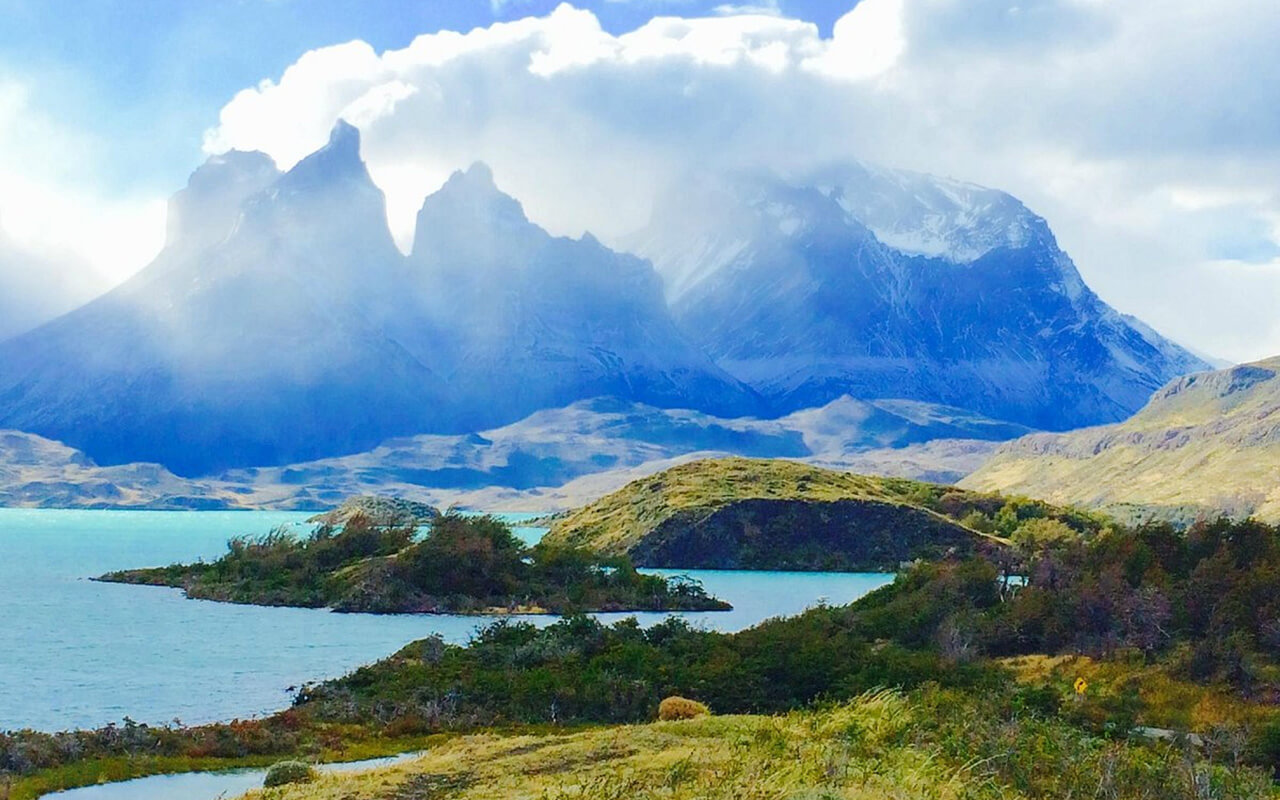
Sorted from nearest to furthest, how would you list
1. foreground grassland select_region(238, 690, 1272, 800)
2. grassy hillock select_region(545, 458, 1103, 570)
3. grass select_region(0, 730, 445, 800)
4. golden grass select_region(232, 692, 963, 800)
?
golden grass select_region(232, 692, 963, 800) → foreground grassland select_region(238, 690, 1272, 800) → grass select_region(0, 730, 445, 800) → grassy hillock select_region(545, 458, 1103, 570)

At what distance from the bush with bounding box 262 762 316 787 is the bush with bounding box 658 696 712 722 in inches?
536

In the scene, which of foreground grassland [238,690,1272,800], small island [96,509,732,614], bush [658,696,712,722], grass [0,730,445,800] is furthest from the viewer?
small island [96,509,732,614]

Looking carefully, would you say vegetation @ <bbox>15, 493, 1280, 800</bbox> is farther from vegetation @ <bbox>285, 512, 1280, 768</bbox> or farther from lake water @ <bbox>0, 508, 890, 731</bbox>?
lake water @ <bbox>0, 508, 890, 731</bbox>

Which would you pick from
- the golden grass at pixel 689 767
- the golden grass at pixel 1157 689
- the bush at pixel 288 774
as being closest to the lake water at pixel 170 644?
the bush at pixel 288 774

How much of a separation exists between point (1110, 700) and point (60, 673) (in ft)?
173

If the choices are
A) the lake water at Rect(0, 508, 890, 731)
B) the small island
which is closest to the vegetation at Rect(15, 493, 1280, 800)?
the lake water at Rect(0, 508, 890, 731)

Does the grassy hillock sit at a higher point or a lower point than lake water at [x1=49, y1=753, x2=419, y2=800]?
higher

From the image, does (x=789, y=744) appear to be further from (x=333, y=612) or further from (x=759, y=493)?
(x=759, y=493)

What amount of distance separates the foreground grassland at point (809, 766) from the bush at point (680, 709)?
20.1 feet

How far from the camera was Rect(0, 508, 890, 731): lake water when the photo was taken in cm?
5972

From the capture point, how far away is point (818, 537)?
7126 inches

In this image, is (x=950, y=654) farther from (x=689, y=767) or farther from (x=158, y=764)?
(x=689, y=767)

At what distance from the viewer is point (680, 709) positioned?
44875 mm

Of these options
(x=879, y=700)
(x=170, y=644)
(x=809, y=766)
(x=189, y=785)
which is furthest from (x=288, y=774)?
(x=170, y=644)
